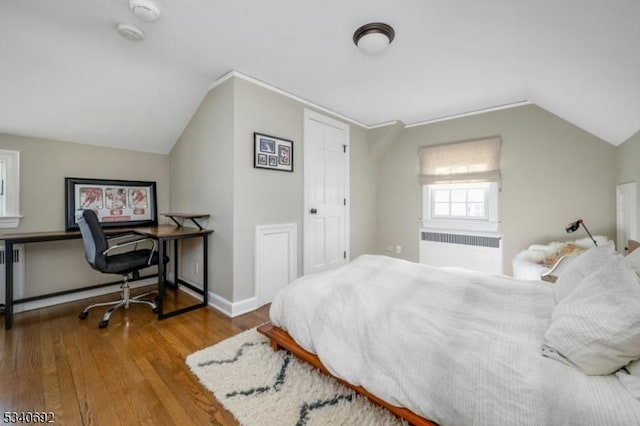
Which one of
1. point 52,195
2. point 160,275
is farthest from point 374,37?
point 52,195

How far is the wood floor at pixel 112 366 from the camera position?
4.57ft

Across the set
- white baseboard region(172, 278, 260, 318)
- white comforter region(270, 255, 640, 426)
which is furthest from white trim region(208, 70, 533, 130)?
white baseboard region(172, 278, 260, 318)

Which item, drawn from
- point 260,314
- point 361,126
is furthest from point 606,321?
point 361,126

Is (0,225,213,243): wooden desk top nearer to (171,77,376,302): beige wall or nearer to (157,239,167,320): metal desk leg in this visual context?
(157,239,167,320): metal desk leg

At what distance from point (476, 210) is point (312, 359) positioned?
311 cm

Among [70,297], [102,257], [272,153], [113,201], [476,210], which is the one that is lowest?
[70,297]

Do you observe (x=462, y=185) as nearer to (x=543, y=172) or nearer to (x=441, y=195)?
(x=441, y=195)

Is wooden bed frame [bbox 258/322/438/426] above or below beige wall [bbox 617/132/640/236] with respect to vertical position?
below

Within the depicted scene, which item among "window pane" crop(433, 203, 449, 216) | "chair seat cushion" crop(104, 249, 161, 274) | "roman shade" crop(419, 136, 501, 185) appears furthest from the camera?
"window pane" crop(433, 203, 449, 216)

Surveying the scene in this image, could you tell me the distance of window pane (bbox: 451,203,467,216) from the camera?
3680 millimetres

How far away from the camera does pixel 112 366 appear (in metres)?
1.76

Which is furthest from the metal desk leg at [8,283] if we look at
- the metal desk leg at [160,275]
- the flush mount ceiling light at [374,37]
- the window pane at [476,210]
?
the window pane at [476,210]

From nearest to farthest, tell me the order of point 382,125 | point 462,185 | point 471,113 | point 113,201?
1. point 113,201
2. point 471,113
3. point 462,185
4. point 382,125

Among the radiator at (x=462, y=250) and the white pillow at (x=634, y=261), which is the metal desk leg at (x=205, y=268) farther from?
the white pillow at (x=634, y=261)
